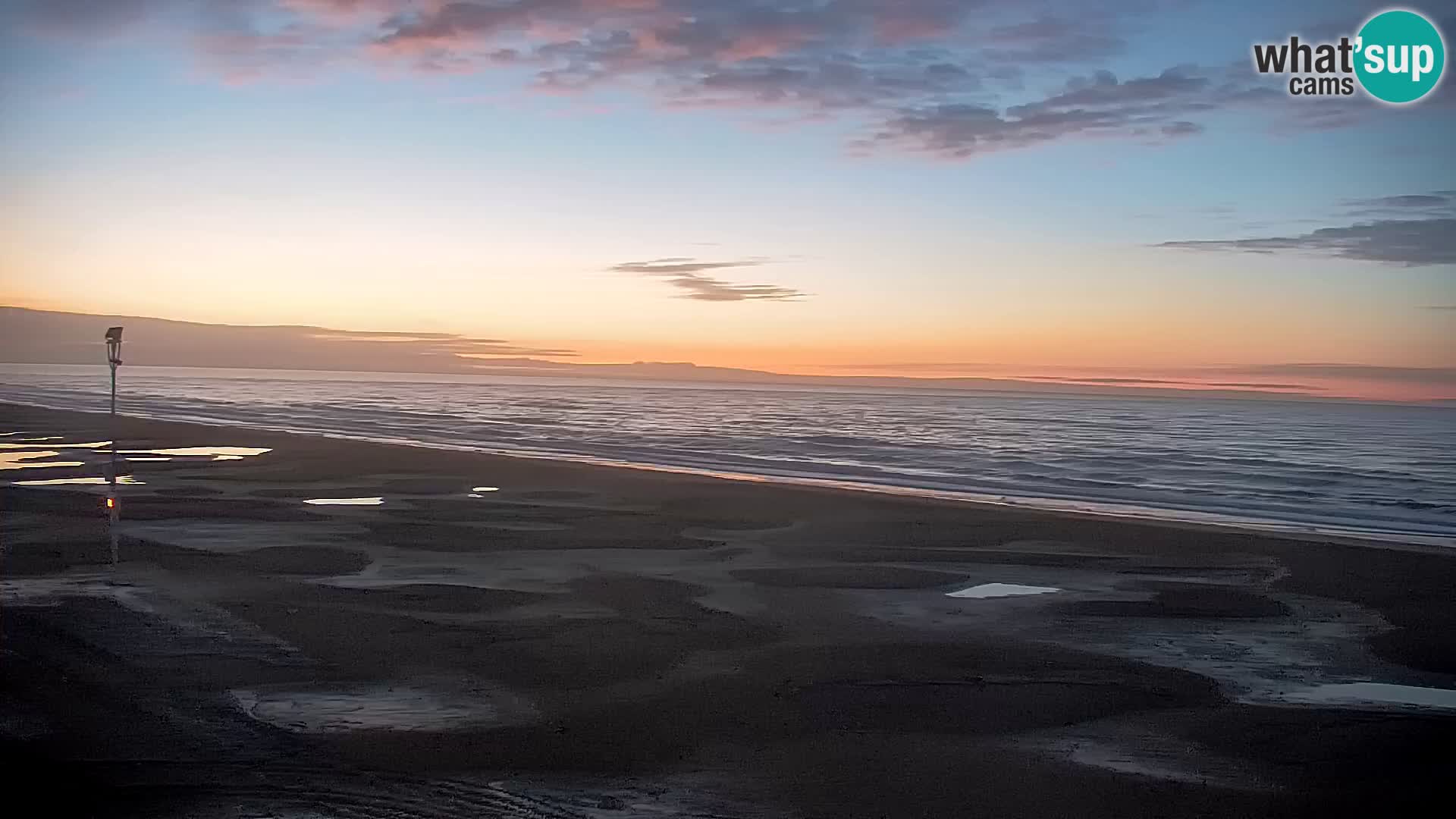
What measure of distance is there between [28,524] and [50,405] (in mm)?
51529

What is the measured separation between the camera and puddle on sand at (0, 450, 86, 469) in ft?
86.8

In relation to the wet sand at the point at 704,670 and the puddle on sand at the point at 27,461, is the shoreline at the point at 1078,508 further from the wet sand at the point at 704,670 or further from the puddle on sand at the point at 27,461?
the puddle on sand at the point at 27,461

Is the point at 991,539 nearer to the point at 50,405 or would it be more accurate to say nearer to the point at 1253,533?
the point at 1253,533

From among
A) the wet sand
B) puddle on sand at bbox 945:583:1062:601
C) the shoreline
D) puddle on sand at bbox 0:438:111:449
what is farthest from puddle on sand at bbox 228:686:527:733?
puddle on sand at bbox 0:438:111:449

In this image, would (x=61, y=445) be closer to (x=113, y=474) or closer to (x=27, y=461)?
(x=27, y=461)

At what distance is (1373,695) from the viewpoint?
360 inches

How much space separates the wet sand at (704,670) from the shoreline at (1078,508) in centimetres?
196

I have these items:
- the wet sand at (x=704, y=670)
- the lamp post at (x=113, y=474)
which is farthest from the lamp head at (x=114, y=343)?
the wet sand at (x=704, y=670)

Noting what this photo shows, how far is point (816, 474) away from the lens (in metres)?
31.7

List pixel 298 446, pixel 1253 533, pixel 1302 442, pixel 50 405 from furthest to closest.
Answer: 1. pixel 50 405
2. pixel 1302 442
3. pixel 298 446
4. pixel 1253 533

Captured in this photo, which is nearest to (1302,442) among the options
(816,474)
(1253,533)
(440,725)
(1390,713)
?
(816,474)

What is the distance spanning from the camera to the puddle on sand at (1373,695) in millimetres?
8922

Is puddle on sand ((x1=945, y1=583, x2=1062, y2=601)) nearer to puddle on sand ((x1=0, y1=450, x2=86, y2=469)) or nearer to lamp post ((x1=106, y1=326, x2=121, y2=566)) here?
lamp post ((x1=106, y1=326, x2=121, y2=566))

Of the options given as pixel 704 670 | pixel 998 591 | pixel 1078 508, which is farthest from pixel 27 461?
pixel 704 670
